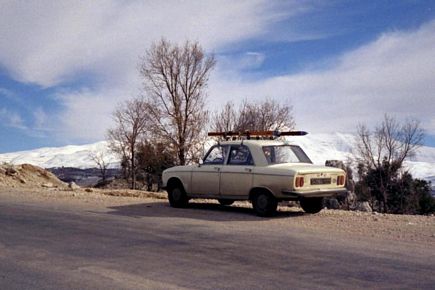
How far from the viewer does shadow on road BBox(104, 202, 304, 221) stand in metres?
11.2

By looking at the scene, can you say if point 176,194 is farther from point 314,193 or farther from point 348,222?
point 348,222

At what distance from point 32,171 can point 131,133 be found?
620 inches

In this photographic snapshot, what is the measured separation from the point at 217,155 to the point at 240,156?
0.69 m

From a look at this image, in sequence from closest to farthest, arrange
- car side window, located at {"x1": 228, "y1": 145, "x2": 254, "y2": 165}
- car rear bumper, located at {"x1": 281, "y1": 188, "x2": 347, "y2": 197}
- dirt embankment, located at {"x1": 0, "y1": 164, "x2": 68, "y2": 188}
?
car rear bumper, located at {"x1": 281, "y1": 188, "x2": 347, "y2": 197}, car side window, located at {"x1": 228, "y1": 145, "x2": 254, "y2": 165}, dirt embankment, located at {"x1": 0, "y1": 164, "x2": 68, "y2": 188}

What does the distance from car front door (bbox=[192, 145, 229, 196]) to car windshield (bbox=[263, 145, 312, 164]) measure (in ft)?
3.56

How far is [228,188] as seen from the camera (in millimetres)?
11625

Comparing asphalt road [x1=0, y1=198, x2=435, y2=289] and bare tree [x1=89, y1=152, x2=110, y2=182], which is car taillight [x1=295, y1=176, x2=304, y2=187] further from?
bare tree [x1=89, y1=152, x2=110, y2=182]

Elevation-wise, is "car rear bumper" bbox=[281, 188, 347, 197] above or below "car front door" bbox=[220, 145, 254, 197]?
below

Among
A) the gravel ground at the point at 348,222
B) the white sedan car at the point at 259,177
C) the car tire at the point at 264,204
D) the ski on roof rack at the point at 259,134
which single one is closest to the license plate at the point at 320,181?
the white sedan car at the point at 259,177

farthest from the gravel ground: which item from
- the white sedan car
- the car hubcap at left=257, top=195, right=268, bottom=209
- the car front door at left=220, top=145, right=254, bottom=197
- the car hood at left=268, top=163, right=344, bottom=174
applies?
the car hood at left=268, top=163, right=344, bottom=174

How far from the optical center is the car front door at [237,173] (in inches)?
443

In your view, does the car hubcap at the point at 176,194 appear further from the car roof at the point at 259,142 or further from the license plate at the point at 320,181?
the license plate at the point at 320,181

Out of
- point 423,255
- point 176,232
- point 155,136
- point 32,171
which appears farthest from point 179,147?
point 423,255

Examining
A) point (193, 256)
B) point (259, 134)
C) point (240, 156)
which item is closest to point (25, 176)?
point (259, 134)
